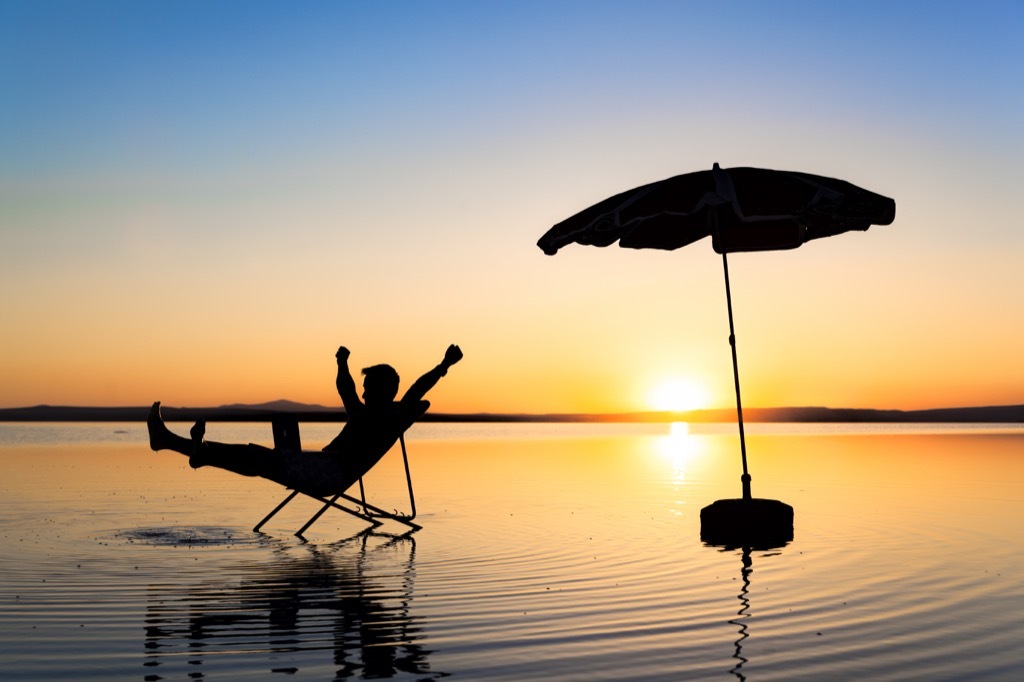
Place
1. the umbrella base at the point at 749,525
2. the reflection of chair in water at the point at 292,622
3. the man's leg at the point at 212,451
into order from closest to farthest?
the reflection of chair in water at the point at 292,622 < the man's leg at the point at 212,451 < the umbrella base at the point at 749,525

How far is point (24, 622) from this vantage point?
22.1 ft

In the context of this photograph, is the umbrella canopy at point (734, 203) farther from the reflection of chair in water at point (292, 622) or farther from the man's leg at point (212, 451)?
the reflection of chair in water at point (292, 622)

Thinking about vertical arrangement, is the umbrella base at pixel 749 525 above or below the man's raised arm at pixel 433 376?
below

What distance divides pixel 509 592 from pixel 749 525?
12.4 feet

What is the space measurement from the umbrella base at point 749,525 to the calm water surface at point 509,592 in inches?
8.3

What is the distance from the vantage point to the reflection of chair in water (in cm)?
565

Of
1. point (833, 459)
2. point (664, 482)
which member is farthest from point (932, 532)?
point (833, 459)

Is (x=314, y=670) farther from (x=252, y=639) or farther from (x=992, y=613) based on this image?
(x=992, y=613)

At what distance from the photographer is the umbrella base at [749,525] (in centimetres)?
1080

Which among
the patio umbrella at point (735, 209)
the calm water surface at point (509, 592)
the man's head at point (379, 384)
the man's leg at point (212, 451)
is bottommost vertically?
the calm water surface at point (509, 592)

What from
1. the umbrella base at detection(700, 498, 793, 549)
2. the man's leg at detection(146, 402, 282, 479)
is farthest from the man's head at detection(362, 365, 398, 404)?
the umbrella base at detection(700, 498, 793, 549)

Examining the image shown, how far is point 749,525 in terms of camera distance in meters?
10.8

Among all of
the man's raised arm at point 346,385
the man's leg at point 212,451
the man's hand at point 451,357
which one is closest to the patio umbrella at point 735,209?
the man's hand at point 451,357

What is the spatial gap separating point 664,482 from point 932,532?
8.02 metres
